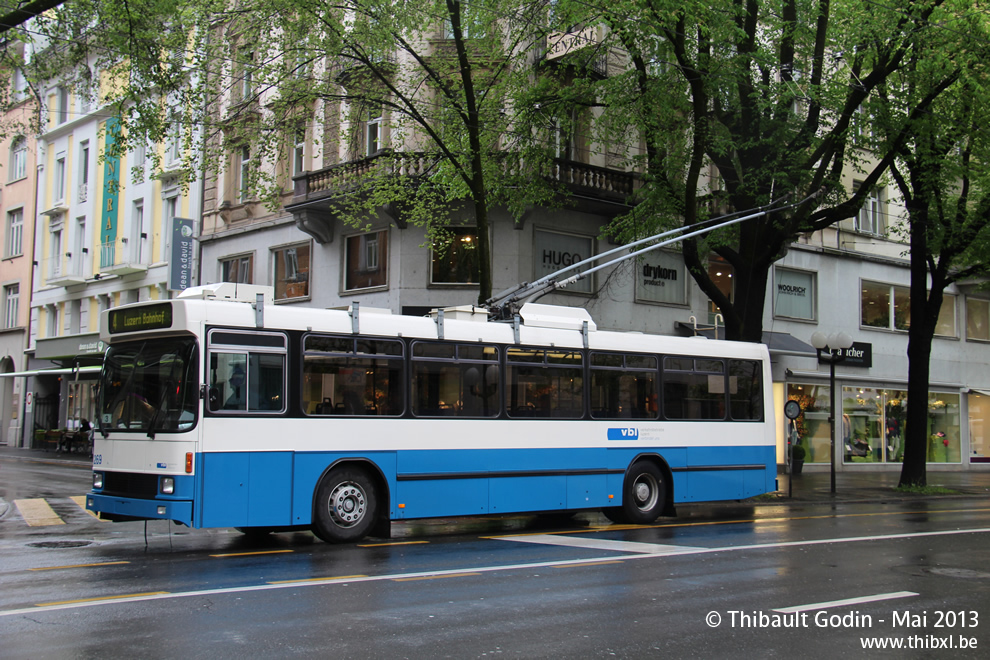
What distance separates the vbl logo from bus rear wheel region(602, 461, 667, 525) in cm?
46

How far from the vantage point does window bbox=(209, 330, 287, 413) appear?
1087 centimetres

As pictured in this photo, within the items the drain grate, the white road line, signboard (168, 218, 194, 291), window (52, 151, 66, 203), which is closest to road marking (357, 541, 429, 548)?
the white road line

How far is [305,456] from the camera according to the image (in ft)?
37.5

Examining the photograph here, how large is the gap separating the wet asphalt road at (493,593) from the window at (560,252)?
1316 cm

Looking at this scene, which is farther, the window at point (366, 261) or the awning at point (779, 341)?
the awning at point (779, 341)

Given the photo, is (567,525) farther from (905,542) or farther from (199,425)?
(199,425)

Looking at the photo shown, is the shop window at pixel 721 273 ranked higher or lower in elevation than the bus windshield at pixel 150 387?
higher

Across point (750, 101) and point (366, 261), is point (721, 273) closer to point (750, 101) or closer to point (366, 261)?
point (750, 101)

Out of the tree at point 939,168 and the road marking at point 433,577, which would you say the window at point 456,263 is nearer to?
the tree at point 939,168

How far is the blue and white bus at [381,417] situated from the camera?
35.5 ft

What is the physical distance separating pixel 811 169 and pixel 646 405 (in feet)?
23.8

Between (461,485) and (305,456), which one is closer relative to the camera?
(305,456)

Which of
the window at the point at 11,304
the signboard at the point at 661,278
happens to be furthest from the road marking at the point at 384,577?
the window at the point at 11,304

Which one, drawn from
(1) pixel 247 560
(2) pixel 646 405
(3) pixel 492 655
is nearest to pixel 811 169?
(2) pixel 646 405
